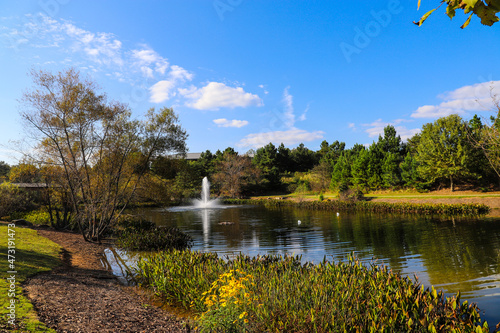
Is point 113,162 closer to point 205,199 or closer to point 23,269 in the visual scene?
point 23,269

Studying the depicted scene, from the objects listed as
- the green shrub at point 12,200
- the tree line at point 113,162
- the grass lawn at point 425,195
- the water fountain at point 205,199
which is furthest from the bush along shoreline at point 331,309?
the water fountain at point 205,199

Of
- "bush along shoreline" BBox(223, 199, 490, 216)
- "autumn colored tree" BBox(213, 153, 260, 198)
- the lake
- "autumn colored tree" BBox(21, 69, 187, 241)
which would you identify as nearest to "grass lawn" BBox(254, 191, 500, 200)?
"bush along shoreline" BBox(223, 199, 490, 216)

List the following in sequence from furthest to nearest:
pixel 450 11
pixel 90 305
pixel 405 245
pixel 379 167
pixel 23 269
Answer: pixel 379 167
pixel 405 245
pixel 23 269
pixel 90 305
pixel 450 11

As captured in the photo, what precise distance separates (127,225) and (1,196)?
10822mm

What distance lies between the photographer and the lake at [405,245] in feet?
32.1

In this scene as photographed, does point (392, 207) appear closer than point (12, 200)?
No

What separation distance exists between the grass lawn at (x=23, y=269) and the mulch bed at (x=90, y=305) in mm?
205

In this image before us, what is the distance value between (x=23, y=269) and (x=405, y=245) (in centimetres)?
1657

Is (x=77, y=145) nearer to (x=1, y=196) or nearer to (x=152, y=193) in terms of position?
(x=152, y=193)

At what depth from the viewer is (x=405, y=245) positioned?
15828 millimetres

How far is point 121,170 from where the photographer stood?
18.2 meters

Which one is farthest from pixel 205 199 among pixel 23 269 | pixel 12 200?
pixel 23 269

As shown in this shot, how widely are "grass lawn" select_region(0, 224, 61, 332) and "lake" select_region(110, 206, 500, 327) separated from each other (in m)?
7.24

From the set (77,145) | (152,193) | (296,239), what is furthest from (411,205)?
(77,145)
